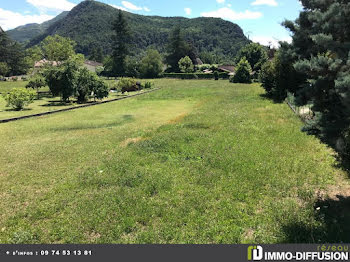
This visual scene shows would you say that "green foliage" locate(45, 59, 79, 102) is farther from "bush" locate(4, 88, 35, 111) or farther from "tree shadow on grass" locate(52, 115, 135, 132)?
"tree shadow on grass" locate(52, 115, 135, 132)

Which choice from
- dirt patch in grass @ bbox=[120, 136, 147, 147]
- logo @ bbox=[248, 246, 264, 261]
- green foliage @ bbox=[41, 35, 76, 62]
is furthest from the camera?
green foliage @ bbox=[41, 35, 76, 62]

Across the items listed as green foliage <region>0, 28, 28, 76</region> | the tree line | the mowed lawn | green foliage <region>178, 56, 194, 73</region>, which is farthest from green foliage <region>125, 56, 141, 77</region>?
the tree line

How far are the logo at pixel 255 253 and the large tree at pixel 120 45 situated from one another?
88312 mm

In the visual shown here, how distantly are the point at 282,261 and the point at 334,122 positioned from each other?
3.15 metres

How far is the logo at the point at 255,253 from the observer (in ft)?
15.2

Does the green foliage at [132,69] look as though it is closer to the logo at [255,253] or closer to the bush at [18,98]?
the bush at [18,98]

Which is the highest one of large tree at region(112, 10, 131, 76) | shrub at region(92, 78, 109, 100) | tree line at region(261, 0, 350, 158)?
large tree at region(112, 10, 131, 76)

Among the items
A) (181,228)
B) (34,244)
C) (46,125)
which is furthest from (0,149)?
(181,228)

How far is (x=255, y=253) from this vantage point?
4.71 metres

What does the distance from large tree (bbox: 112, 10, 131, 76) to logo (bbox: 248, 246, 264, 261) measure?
88312 mm

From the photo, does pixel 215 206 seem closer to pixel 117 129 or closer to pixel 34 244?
pixel 34 244

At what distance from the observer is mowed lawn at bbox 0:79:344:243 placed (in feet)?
19.3

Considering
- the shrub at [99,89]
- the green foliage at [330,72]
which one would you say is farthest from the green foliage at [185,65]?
the green foliage at [330,72]

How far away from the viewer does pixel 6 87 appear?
50.5 metres
